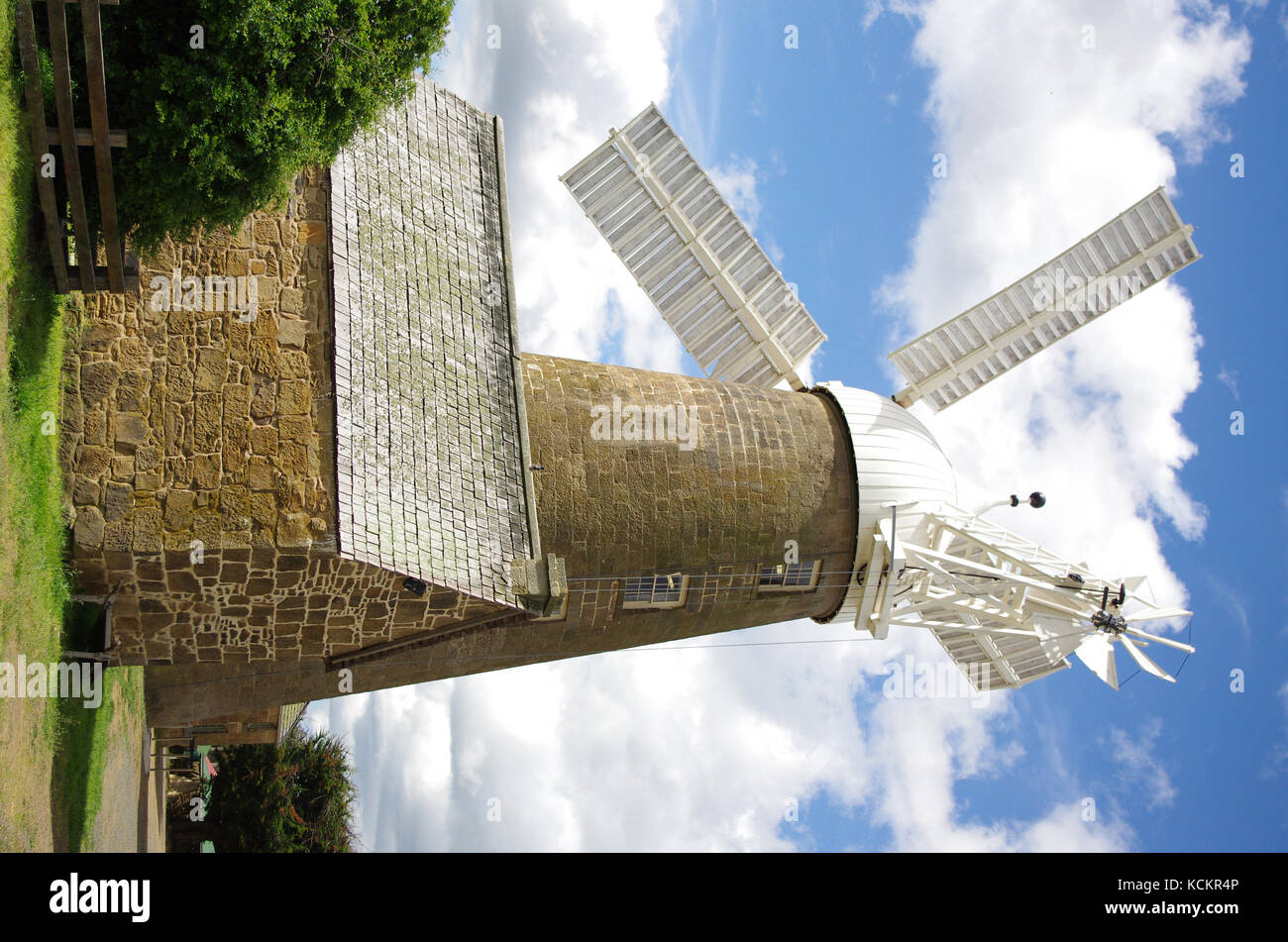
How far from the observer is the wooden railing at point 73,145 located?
10836 mm

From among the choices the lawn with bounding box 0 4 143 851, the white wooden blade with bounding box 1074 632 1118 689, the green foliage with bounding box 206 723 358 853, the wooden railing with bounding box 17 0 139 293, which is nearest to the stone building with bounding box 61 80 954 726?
the lawn with bounding box 0 4 143 851

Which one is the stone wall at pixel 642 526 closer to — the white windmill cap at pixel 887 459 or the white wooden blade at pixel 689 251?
the white windmill cap at pixel 887 459

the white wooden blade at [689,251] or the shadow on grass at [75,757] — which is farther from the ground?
the white wooden blade at [689,251]

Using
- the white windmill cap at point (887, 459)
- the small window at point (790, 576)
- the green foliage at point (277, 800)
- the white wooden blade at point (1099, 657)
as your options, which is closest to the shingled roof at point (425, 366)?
the small window at point (790, 576)

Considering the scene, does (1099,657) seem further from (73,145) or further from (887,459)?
(73,145)

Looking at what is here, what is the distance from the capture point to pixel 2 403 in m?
10.9

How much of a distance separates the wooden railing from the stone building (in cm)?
58

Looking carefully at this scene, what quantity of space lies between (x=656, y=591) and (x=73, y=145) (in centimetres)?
875

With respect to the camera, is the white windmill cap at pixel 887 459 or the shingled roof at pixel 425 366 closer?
the shingled roof at pixel 425 366

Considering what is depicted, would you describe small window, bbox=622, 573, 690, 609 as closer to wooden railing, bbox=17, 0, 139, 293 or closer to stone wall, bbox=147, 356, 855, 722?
stone wall, bbox=147, 356, 855, 722

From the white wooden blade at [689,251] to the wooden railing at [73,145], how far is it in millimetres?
8669
